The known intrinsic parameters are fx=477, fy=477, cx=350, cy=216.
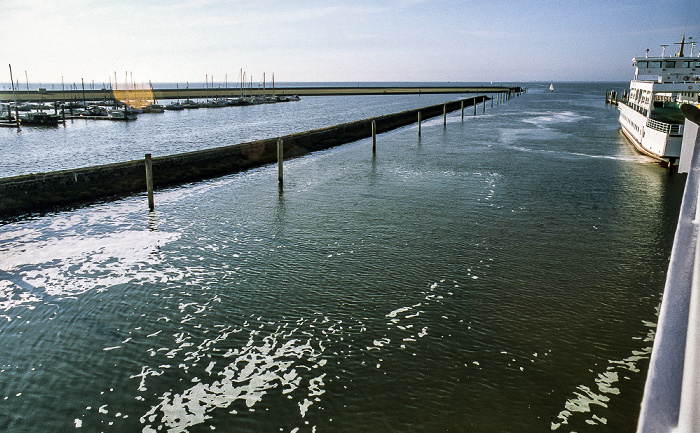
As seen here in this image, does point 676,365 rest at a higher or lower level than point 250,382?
higher

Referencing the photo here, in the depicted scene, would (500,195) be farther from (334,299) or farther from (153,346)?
(153,346)

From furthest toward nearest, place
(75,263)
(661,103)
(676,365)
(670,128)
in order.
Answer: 1. (661,103)
2. (670,128)
3. (75,263)
4. (676,365)

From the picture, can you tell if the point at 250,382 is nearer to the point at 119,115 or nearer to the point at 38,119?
the point at 38,119

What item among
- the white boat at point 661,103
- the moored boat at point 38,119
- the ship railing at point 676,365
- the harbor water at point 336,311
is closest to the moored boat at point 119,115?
the moored boat at point 38,119

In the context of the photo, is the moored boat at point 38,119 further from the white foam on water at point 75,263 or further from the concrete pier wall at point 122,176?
the white foam on water at point 75,263

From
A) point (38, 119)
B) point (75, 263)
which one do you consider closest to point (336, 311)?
point (75, 263)

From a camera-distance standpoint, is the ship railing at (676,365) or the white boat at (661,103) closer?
the ship railing at (676,365)

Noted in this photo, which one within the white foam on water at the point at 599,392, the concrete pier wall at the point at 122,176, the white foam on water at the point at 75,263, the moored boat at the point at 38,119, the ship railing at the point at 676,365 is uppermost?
the ship railing at the point at 676,365
